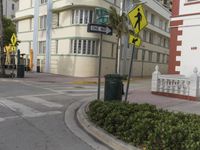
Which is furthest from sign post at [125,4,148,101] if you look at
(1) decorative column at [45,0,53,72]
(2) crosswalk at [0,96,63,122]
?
(1) decorative column at [45,0,53,72]

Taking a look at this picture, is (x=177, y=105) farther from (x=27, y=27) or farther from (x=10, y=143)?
(x=27, y=27)

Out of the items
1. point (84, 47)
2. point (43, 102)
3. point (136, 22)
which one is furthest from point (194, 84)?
point (84, 47)

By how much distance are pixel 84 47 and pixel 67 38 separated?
2275 mm

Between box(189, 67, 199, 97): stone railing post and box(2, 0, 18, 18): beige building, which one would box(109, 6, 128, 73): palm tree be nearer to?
box(189, 67, 199, 97): stone railing post

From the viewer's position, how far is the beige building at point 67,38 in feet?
109

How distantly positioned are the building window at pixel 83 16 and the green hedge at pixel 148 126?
81.6 feet

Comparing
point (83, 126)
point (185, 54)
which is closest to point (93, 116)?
point (83, 126)

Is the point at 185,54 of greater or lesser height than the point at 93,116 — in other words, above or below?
above

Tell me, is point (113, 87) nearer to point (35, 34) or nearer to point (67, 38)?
point (67, 38)

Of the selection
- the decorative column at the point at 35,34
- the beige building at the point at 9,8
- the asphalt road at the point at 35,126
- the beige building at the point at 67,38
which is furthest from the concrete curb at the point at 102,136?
the beige building at the point at 9,8

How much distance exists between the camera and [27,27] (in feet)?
141

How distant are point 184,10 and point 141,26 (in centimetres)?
687

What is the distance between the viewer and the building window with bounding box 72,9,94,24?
33438 mm

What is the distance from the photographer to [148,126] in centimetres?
679
